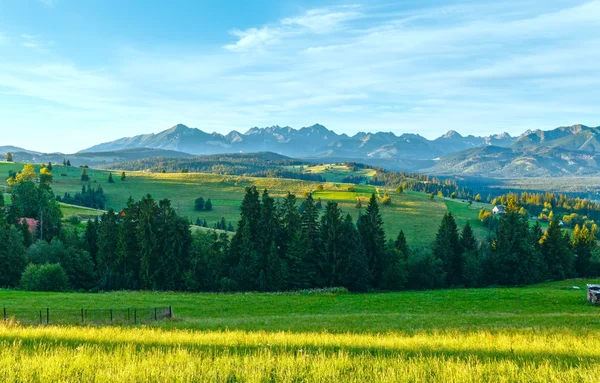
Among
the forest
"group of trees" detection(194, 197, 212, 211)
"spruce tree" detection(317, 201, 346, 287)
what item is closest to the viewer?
the forest

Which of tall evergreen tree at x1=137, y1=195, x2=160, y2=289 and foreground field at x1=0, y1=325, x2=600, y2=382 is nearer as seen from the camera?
foreground field at x1=0, y1=325, x2=600, y2=382

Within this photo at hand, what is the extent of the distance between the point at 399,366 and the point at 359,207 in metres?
175

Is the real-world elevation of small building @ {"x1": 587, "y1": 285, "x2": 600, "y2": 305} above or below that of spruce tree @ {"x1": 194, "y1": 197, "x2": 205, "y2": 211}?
above

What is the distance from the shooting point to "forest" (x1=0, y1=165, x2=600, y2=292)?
6581 cm

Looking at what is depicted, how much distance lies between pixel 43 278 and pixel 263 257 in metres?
31.8

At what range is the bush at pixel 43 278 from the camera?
6012 cm

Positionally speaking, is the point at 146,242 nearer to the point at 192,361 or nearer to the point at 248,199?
the point at 248,199

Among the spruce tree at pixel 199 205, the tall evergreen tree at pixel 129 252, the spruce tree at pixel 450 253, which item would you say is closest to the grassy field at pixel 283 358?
the tall evergreen tree at pixel 129 252

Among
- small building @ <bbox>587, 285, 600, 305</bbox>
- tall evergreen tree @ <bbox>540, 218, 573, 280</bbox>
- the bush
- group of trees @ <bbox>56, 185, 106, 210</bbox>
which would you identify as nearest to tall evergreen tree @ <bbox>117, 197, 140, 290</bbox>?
the bush

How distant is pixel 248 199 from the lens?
69938 millimetres

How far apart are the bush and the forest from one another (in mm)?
130

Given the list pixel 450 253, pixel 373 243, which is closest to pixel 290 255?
pixel 373 243

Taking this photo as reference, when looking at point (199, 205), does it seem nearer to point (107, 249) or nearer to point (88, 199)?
point (88, 199)

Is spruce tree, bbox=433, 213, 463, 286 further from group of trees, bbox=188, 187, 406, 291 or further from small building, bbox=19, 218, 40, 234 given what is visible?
small building, bbox=19, 218, 40, 234
